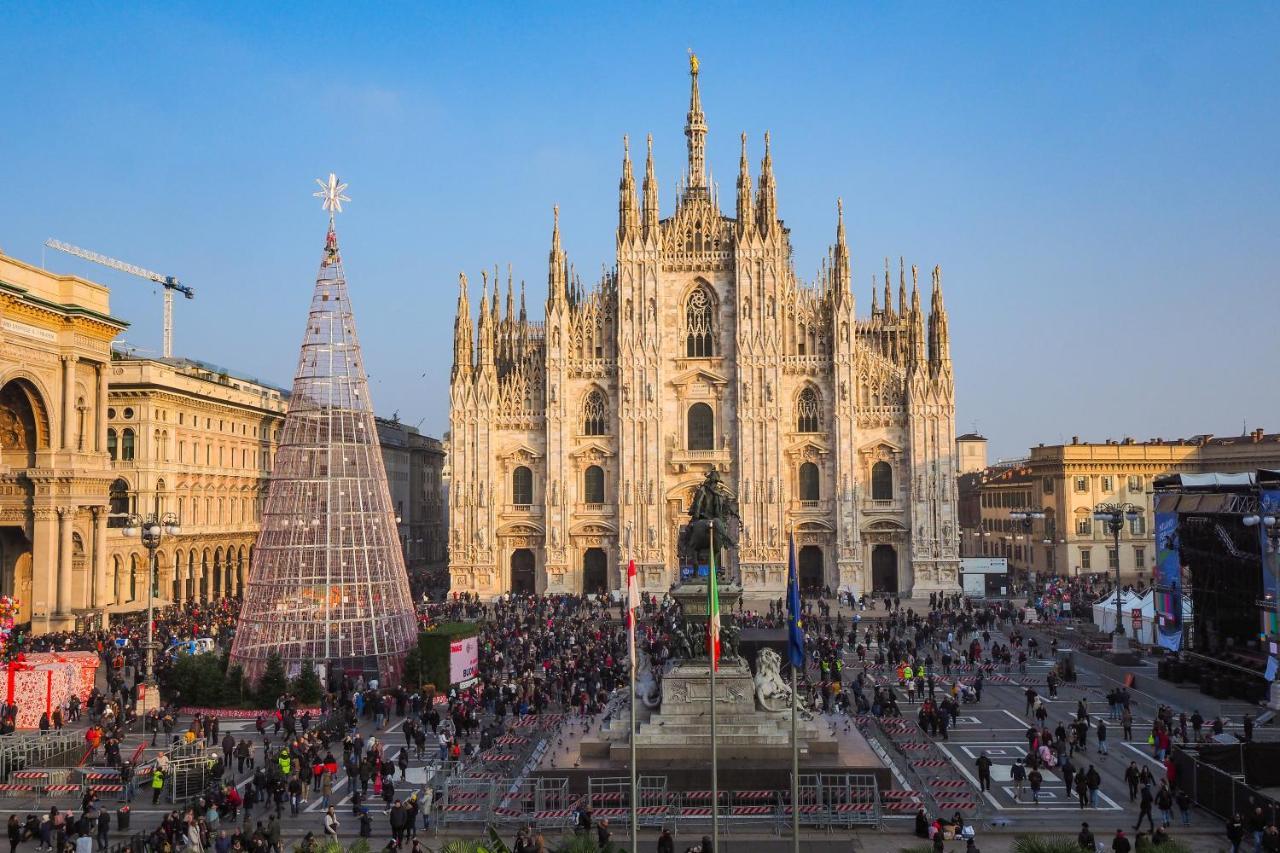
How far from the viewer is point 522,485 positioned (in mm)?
66938

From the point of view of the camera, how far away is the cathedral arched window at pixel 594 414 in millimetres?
66688

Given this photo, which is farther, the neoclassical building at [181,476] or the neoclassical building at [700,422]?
the neoclassical building at [700,422]

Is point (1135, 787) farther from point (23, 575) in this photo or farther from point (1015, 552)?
point (1015, 552)

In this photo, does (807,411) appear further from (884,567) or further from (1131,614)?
(1131,614)

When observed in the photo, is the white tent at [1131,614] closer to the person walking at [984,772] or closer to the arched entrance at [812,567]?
the arched entrance at [812,567]

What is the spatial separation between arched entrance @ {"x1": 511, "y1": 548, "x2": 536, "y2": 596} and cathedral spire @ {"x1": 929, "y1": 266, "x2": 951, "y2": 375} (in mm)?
24750

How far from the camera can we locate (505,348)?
225 ft

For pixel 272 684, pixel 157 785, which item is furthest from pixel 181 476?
pixel 157 785

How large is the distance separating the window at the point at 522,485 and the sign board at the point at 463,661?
2936 centimetres

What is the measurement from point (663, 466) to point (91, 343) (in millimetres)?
29338

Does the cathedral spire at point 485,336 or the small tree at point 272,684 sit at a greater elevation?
the cathedral spire at point 485,336

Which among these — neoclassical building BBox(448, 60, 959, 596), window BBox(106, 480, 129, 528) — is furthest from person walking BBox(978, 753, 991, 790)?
window BBox(106, 480, 129, 528)

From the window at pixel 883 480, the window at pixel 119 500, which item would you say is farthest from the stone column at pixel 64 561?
the window at pixel 883 480

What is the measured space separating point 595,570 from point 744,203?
22138 mm
